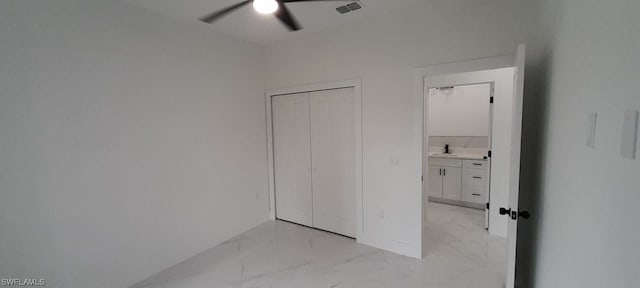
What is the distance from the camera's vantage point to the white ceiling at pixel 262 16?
91.2 inches

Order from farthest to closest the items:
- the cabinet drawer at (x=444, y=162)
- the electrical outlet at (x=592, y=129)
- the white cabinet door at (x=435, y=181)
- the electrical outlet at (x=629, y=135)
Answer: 1. the white cabinet door at (x=435, y=181)
2. the cabinet drawer at (x=444, y=162)
3. the electrical outlet at (x=592, y=129)
4. the electrical outlet at (x=629, y=135)

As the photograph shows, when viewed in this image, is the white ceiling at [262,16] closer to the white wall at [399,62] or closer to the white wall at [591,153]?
the white wall at [399,62]

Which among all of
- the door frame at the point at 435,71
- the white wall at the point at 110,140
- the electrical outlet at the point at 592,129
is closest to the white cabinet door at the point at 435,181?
the door frame at the point at 435,71

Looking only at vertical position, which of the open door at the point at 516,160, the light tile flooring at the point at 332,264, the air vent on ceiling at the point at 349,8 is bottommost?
the light tile flooring at the point at 332,264

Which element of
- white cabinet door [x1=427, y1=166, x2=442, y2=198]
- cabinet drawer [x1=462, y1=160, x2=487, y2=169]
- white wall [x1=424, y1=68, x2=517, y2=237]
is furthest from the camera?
white cabinet door [x1=427, y1=166, x2=442, y2=198]

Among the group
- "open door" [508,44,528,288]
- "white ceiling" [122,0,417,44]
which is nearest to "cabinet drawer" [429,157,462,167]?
"open door" [508,44,528,288]

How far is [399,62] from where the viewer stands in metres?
2.58

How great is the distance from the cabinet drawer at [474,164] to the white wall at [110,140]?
12.2ft

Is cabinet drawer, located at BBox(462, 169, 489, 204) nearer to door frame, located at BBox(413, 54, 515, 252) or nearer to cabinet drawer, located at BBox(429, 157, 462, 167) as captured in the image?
cabinet drawer, located at BBox(429, 157, 462, 167)

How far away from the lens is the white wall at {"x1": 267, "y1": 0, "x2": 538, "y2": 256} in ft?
7.03

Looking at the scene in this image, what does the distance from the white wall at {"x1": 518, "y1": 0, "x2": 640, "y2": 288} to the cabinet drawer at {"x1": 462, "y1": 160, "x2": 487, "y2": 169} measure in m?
2.76

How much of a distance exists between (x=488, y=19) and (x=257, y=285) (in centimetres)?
315

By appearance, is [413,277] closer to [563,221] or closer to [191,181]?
[563,221]

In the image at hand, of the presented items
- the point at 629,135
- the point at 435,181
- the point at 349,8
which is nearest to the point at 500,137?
the point at 435,181
